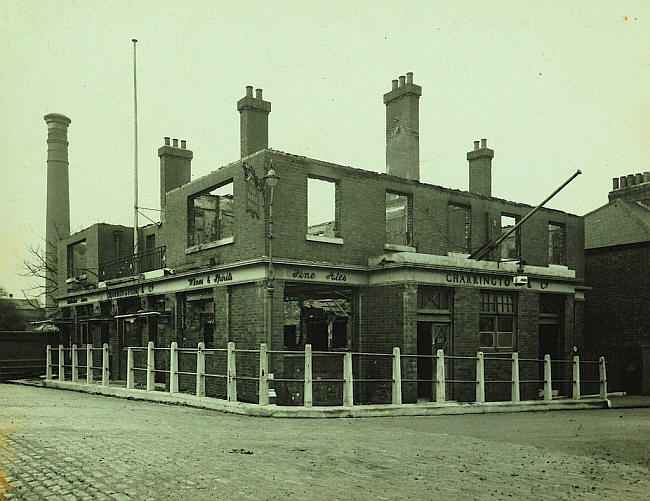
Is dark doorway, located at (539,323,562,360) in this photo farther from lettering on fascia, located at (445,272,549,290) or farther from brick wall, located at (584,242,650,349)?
brick wall, located at (584,242,650,349)

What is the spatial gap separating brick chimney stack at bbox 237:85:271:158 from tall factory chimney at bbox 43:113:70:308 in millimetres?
23432

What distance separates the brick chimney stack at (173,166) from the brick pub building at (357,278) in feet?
6.29

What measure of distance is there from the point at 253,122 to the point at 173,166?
6.59 metres

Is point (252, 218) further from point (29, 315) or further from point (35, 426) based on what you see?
point (29, 315)

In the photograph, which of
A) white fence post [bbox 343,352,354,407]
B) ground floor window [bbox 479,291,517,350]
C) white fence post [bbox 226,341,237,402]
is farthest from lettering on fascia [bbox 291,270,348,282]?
ground floor window [bbox 479,291,517,350]

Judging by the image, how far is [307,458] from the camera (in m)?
7.90

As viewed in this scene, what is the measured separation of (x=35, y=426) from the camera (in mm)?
9992

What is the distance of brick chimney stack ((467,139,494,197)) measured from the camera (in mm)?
22531

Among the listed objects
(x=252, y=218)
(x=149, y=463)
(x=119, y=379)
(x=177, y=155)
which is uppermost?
(x=177, y=155)

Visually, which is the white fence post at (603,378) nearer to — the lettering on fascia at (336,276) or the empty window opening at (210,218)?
the lettering on fascia at (336,276)

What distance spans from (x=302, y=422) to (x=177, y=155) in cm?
1432

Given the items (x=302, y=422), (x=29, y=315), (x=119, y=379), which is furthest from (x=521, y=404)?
(x=29, y=315)

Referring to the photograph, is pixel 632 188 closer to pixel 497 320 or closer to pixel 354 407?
pixel 497 320

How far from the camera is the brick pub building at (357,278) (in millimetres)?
15641
